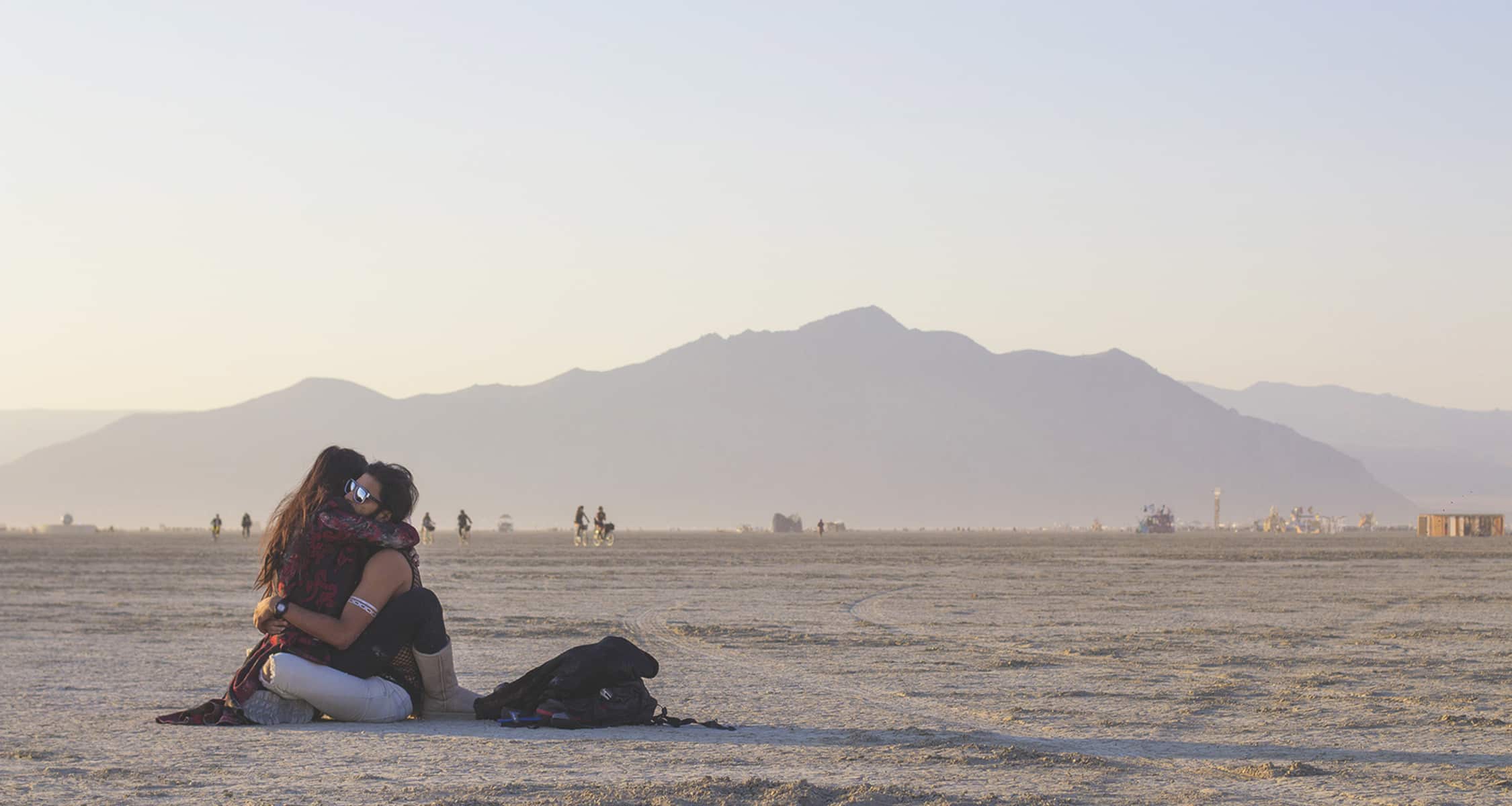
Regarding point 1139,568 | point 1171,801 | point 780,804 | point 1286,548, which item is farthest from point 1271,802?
point 1286,548

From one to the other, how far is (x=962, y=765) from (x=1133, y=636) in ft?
28.1

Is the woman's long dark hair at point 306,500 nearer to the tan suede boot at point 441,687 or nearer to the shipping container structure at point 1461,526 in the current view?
the tan suede boot at point 441,687

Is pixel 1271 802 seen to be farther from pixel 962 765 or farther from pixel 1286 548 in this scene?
pixel 1286 548

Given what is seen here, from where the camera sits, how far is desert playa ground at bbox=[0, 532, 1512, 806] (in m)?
7.26

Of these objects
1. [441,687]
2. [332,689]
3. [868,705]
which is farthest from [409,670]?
[868,705]

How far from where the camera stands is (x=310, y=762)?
785cm

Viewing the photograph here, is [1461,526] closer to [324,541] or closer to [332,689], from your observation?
[332,689]

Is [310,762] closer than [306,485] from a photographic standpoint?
Yes

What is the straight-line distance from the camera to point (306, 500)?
8984 millimetres

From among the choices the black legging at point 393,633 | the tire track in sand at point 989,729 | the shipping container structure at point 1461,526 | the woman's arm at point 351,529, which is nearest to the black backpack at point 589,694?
the black legging at point 393,633

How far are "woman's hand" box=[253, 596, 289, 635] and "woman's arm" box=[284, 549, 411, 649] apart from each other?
2.7 inches

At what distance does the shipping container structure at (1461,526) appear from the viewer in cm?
10500

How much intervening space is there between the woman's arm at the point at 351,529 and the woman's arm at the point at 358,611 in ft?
0.33

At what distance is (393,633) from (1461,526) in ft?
351
